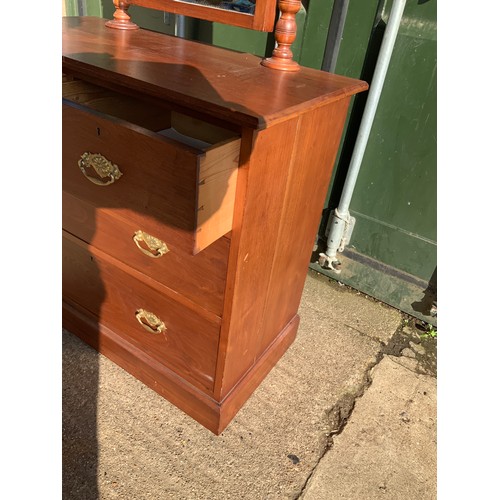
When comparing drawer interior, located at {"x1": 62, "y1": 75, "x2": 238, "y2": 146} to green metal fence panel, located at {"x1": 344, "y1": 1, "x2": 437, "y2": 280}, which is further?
green metal fence panel, located at {"x1": 344, "y1": 1, "x2": 437, "y2": 280}

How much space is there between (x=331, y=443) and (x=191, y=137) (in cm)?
119

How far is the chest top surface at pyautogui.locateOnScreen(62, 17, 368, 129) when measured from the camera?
104cm

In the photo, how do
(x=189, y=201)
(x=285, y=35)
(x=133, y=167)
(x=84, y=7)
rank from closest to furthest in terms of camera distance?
(x=189, y=201)
(x=133, y=167)
(x=285, y=35)
(x=84, y=7)

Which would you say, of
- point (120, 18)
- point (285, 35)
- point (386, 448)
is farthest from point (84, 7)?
point (386, 448)

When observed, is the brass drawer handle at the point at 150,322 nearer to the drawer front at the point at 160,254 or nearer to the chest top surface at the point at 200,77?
the drawer front at the point at 160,254

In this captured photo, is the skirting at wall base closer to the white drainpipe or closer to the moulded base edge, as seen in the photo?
the white drainpipe

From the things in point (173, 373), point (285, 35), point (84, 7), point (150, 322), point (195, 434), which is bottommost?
point (195, 434)

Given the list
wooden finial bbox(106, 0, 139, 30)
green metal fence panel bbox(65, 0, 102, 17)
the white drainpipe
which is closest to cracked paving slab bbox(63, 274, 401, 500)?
the white drainpipe

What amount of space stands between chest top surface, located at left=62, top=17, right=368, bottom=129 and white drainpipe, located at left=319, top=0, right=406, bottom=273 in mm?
507

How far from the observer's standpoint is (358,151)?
2023mm

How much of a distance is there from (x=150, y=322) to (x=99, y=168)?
0.60m

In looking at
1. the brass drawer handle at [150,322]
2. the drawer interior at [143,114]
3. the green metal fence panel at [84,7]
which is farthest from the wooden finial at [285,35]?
the green metal fence panel at [84,7]

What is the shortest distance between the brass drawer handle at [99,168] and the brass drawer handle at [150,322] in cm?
52

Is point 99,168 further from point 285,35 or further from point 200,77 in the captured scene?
point 285,35
